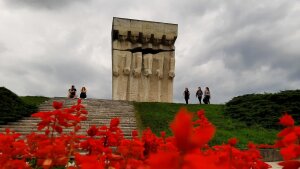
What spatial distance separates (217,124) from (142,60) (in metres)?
9.34

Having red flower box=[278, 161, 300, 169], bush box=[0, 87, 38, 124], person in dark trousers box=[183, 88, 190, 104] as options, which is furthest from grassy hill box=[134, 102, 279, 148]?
red flower box=[278, 161, 300, 169]

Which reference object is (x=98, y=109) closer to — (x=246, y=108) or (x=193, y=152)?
(x=246, y=108)

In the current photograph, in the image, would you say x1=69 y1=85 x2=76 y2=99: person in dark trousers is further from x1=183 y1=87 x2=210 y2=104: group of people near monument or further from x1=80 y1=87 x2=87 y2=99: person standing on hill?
x1=183 y1=87 x2=210 y2=104: group of people near monument

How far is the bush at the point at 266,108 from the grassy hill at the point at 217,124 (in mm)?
493

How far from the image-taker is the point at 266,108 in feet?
50.0

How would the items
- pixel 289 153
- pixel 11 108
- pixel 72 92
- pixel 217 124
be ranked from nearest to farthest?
pixel 289 153 → pixel 11 108 → pixel 217 124 → pixel 72 92

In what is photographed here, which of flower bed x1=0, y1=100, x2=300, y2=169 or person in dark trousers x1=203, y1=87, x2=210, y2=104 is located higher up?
person in dark trousers x1=203, y1=87, x2=210, y2=104

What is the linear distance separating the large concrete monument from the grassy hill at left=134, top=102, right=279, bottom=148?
16.0 feet

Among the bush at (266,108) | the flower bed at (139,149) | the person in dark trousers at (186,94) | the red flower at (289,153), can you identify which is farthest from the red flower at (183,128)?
the person in dark trousers at (186,94)

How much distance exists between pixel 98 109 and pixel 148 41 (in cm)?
870

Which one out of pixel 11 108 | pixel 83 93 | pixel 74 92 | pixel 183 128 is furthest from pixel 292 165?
→ pixel 74 92

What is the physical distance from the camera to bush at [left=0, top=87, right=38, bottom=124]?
40.5ft

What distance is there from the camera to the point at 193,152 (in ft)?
2.07

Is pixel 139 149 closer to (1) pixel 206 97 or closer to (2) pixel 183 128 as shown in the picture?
(2) pixel 183 128
